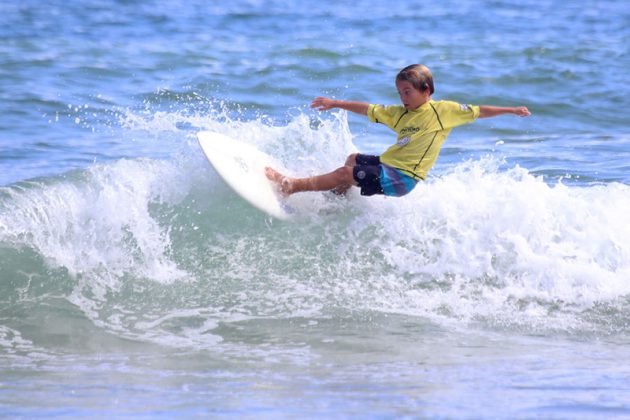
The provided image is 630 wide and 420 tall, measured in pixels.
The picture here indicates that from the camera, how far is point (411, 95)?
6.92 meters

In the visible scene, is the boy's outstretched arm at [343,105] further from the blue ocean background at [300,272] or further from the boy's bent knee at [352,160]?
the blue ocean background at [300,272]

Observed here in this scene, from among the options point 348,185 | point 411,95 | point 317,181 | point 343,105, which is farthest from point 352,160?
point 411,95

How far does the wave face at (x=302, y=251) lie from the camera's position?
668 centimetres

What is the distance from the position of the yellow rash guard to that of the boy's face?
0.05 meters

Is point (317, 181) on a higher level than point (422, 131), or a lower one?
lower

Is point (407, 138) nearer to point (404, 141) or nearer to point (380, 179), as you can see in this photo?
point (404, 141)

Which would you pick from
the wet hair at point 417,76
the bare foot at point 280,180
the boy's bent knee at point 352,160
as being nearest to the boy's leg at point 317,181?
the bare foot at point 280,180

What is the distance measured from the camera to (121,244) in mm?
7277

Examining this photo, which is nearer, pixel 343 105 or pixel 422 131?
pixel 422 131

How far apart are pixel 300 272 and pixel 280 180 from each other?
0.74 m

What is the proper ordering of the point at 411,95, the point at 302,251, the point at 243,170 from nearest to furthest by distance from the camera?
the point at 411,95 → the point at 243,170 → the point at 302,251

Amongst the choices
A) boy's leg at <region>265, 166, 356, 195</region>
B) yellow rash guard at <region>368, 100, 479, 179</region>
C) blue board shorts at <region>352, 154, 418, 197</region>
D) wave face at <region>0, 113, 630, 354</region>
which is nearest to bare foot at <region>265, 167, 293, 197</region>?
boy's leg at <region>265, 166, 356, 195</region>

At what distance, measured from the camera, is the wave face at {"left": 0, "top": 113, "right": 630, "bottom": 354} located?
263 inches

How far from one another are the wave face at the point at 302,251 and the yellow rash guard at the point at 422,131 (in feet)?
2.19
